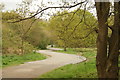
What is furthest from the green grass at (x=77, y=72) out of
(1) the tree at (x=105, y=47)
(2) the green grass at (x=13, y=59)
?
(2) the green grass at (x=13, y=59)

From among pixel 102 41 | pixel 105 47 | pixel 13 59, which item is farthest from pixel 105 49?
pixel 13 59

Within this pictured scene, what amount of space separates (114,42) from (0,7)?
379cm

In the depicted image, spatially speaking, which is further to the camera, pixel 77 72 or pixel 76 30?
pixel 77 72

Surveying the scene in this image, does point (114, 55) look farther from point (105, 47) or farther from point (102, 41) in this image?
point (102, 41)

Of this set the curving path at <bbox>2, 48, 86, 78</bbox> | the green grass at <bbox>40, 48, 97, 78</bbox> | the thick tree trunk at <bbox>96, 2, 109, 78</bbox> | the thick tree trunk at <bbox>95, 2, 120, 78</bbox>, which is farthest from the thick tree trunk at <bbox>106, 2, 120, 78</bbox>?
the curving path at <bbox>2, 48, 86, 78</bbox>

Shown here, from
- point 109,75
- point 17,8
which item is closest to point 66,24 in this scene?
point 17,8

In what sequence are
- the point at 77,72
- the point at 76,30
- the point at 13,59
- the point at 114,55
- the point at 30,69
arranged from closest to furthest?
the point at 114,55 < the point at 76,30 < the point at 77,72 < the point at 30,69 < the point at 13,59

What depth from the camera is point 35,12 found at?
4910 millimetres

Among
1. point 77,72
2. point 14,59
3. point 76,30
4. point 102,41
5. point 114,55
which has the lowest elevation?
point 14,59

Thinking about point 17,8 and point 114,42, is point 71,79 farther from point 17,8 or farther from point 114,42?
point 17,8

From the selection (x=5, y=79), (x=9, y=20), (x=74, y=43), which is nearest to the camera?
(x=9, y=20)

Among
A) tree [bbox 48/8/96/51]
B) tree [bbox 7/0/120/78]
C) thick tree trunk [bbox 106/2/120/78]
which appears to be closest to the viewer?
thick tree trunk [bbox 106/2/120/78]

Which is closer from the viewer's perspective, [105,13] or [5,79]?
[105,13]

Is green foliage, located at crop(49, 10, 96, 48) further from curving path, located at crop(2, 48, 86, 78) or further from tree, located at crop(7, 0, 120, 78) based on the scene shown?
curving path, located at crop(2, 48, 86, 78)
